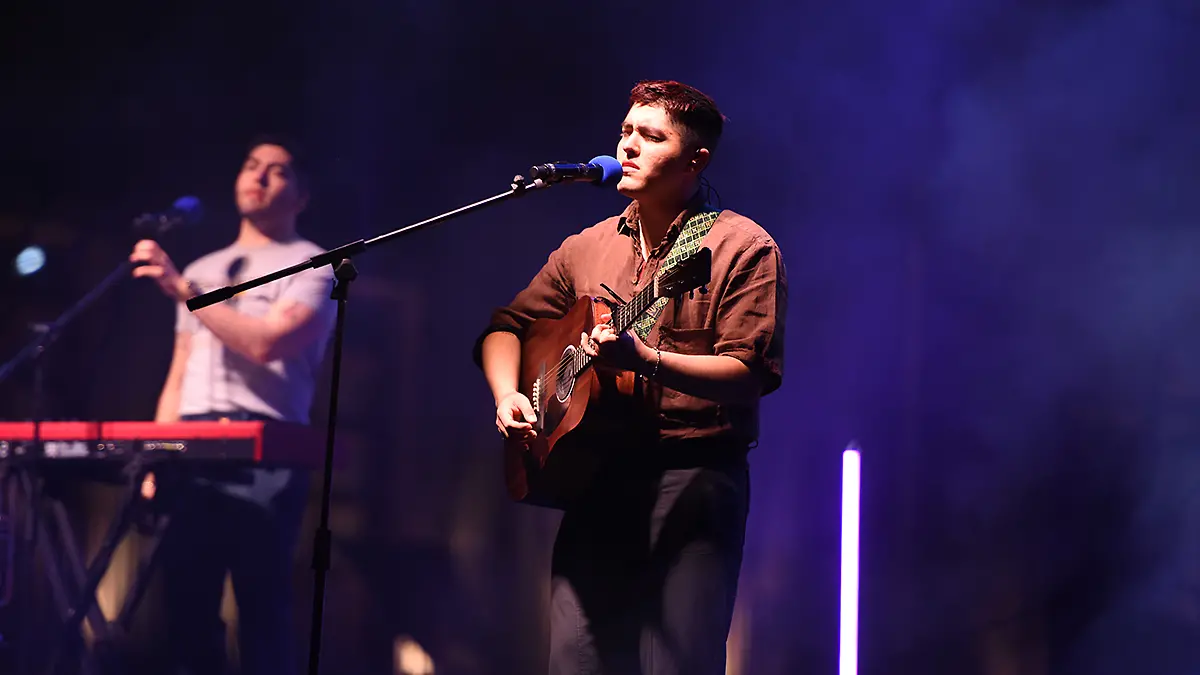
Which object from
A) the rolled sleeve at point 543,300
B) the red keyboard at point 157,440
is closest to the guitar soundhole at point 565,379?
the rolled sleeve at point 543,300

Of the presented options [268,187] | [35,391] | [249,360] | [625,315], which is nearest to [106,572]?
[35,391]

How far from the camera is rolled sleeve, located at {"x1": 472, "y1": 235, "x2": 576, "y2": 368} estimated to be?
2.75 m

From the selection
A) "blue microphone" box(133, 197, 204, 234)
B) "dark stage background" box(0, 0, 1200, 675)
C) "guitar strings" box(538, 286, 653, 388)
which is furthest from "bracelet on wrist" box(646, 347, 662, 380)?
"blue microphone" box(133, 197, 204, 234)

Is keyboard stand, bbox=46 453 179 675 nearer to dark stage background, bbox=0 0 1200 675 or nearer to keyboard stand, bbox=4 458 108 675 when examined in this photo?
keyboard stand, bbox=4 458 108 675

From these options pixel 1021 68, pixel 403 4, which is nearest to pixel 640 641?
pixel 1021 68

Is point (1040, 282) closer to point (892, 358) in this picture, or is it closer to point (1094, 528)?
point (892, 358)

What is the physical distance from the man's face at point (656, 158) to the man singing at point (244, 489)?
2.35m

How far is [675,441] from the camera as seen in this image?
7.66ft

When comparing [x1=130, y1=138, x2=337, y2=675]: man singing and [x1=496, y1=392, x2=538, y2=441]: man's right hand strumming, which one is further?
[x1=130, y1=138, x2=337, y2=675]: man singing

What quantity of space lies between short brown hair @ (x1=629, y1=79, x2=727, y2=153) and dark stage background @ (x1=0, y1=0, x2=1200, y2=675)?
239cm

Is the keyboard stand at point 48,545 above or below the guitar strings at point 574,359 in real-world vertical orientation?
below

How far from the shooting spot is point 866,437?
471 centimetres

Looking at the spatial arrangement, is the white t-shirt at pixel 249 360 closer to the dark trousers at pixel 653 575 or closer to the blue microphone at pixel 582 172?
the blue microphone at pixel 582 172

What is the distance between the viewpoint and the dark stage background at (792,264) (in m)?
4.40
